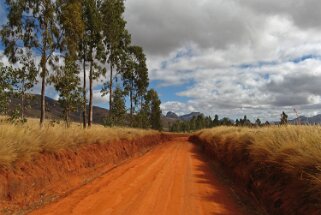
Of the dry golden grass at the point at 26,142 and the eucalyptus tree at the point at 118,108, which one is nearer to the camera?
the dry golden grass at the point at 26,142

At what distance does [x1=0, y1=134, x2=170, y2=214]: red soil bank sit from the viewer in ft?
28.6

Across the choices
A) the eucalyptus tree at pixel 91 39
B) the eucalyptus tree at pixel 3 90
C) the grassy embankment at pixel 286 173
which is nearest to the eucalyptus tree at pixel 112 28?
the eucalyptus tree at pixel 91 39

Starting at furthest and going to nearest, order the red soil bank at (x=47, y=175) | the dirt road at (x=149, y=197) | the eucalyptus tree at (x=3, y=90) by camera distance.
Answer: the eucalyptus tree at (x=3, y=90) < the red soil bank at (x=47, y=175) < the dirt road at (x=149, y=197)

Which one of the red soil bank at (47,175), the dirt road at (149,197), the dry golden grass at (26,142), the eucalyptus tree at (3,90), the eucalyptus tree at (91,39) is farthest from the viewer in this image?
the eucalyptus tree at (91,39)

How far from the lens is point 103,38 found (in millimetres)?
32844

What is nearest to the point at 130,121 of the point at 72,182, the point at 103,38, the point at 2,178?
the point at 103,38

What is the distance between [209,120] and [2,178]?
15914 cm

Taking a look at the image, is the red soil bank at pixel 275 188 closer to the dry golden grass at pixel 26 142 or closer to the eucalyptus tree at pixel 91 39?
the dry golden grass at pixel 26 142

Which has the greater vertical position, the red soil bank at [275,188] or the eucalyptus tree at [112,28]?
the eucalyptus tree at [112,28]

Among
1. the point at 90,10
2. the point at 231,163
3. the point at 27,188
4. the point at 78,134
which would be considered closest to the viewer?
the point at 27,188

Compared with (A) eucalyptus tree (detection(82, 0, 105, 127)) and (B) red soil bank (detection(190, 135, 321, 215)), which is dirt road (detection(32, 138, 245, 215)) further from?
(A) eucalyptus tree (detection(82, 0, 105, 127))

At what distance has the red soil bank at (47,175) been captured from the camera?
28.6 ft

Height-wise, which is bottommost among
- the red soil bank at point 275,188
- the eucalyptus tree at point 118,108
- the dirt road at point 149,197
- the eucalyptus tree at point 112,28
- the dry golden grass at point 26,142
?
the dirt road at point 149,197

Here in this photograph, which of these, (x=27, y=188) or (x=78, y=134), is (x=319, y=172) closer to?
(x=27, y=188)
